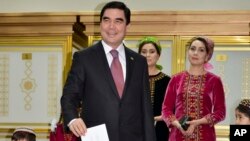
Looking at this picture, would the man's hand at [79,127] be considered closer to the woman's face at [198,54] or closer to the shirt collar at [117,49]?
the shirt collar at [117,49]

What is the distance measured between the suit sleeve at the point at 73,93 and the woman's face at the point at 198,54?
1.35 meters

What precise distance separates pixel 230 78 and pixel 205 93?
1428 millimetres

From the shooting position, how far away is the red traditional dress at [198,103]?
328cm

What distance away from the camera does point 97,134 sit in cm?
210

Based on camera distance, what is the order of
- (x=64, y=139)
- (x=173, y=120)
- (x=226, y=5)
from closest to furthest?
(x=173, y=120) < (x=64, y=139) < (x=226, y=5)

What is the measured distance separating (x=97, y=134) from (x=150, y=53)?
1709 millimetres

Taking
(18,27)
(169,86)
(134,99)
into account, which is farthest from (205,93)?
(18,27)

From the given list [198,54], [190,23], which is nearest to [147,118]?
[198,54]

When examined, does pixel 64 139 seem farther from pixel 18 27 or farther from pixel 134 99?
pixel 134 99

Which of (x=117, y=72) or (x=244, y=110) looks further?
(x=244, y=110)

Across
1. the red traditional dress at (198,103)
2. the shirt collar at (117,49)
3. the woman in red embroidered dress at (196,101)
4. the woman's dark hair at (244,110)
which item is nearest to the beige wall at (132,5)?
the woman in red embroidered dress at (196,101)

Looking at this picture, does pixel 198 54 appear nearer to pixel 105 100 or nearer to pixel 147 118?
pixel 147 118

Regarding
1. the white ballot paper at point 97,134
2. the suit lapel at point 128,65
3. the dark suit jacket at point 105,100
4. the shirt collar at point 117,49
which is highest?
the shirt collar at point 117,49

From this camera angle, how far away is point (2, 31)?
485 cm
